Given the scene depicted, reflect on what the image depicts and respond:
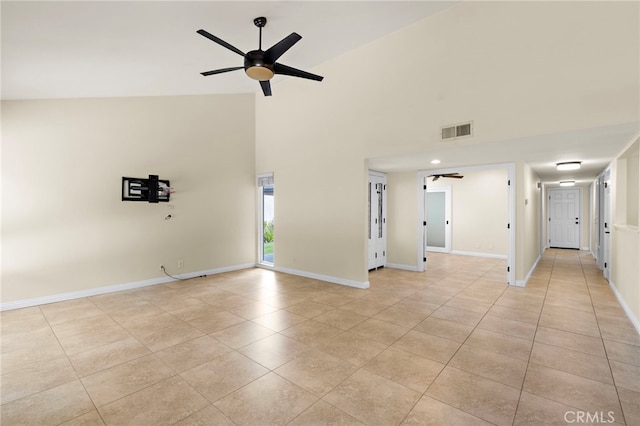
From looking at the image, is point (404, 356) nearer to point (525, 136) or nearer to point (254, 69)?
point (525, 136)

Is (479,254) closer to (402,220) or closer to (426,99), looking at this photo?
(402,220)

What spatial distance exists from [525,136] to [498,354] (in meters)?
2.46

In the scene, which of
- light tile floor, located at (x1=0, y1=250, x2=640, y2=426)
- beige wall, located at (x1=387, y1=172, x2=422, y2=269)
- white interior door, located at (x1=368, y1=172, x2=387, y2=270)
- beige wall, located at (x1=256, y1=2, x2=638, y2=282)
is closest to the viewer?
light tile floor, located at (x1=0, y1=250, x2=640, y2=426)

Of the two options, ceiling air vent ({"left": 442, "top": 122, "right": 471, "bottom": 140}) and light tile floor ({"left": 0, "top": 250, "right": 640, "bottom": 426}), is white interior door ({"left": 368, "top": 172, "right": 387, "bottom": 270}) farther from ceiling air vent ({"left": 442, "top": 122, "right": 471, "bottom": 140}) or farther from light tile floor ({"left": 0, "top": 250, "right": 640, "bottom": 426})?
ceiling air vent ({"left": 442, "top": 122, "right": 471, "bottom": 140})

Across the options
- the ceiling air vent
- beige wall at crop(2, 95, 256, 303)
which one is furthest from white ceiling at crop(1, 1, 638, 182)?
beige wall at crop(2, 95, 256, 303)

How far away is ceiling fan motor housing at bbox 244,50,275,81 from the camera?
3.19m

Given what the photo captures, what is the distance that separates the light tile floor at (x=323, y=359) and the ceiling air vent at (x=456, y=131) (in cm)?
239

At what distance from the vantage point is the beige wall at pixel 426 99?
9.95ft

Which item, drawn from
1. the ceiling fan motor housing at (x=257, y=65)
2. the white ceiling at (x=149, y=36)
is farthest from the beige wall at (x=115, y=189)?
the ceiling fan motor housing at (x=257, y=65)

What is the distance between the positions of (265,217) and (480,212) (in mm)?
6093

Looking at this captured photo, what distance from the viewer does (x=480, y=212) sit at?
8398mm

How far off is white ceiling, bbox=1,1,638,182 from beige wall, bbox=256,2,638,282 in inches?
11.2

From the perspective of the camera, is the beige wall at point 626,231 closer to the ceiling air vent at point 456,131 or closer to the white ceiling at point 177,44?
the white ceiling at point 177,44

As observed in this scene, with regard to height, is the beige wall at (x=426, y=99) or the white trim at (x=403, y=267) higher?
the beige wall at (x=426, y=99)
